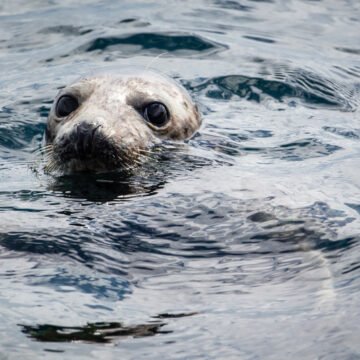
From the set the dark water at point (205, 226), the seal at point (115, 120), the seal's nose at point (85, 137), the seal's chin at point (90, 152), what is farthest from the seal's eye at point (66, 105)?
the seal's nose at point (85, 137)

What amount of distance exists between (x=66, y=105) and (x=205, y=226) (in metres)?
2.07

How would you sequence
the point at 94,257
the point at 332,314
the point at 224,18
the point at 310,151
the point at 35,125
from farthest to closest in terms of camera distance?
the point at 224,18
the point at 35,125
the point at 310,151
the point at 94,257
the point at 332,314

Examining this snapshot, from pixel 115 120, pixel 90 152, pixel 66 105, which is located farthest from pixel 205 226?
pixel 66 105

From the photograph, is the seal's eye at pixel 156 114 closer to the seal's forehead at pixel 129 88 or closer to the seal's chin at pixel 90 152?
the seal's forehead at pixel 129 88

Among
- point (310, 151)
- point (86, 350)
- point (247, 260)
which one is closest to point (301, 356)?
point (86, 350)

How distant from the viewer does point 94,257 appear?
5.30 meters

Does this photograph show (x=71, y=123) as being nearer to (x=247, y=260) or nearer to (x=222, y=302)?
(x=247, y=260)

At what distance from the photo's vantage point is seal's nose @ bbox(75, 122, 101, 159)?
20.8ft

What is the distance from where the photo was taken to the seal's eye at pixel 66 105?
7449mm

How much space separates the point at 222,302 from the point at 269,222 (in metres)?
1.11

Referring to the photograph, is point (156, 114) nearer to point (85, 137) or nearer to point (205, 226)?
point (85, 137)

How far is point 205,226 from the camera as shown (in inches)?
229

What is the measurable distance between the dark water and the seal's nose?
0.21 metres

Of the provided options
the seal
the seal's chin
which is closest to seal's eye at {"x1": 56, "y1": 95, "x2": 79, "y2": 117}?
the seal
